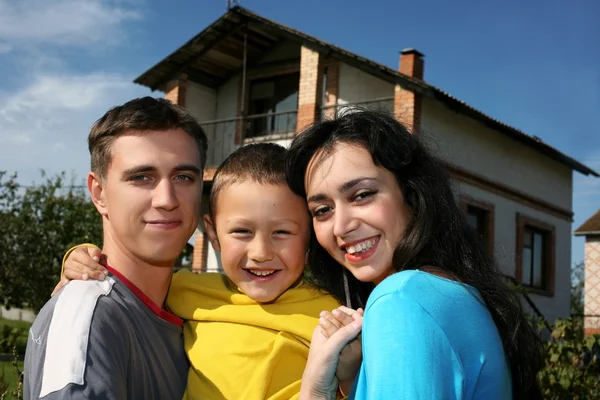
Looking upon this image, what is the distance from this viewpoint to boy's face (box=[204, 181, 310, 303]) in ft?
8.05

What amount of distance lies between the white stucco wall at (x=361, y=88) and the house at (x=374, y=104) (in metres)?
0.02

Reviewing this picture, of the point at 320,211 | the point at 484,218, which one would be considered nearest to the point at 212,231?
the point at 320,211

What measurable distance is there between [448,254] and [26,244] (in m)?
17.9

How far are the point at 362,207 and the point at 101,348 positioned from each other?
853mm

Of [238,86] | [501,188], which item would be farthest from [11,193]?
[501,188]

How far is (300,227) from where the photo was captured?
98.6 inches

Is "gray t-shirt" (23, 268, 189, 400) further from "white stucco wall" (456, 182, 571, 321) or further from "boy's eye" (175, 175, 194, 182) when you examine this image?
"white stucco wall" (456, 182, 571, 321)

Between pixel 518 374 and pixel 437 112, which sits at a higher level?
pixel 437 112

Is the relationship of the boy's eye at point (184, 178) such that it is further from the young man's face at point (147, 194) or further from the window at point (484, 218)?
the window at point (484, 218)

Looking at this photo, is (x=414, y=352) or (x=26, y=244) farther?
(x=26, y=244)

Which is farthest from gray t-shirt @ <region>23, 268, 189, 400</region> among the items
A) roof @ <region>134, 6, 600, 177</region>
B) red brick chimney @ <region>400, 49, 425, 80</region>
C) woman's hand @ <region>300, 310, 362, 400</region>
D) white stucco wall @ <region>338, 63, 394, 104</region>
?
red brick chimney @ <region>400, 49, 425, 80</region>

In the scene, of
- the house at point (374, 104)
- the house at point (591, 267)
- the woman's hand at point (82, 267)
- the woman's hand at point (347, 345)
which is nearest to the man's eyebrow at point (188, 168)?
the woman's hand at point (82, 267)

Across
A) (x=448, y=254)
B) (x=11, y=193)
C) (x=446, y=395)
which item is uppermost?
(x=11, y=193)

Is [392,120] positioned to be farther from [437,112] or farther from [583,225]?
[583,225]
